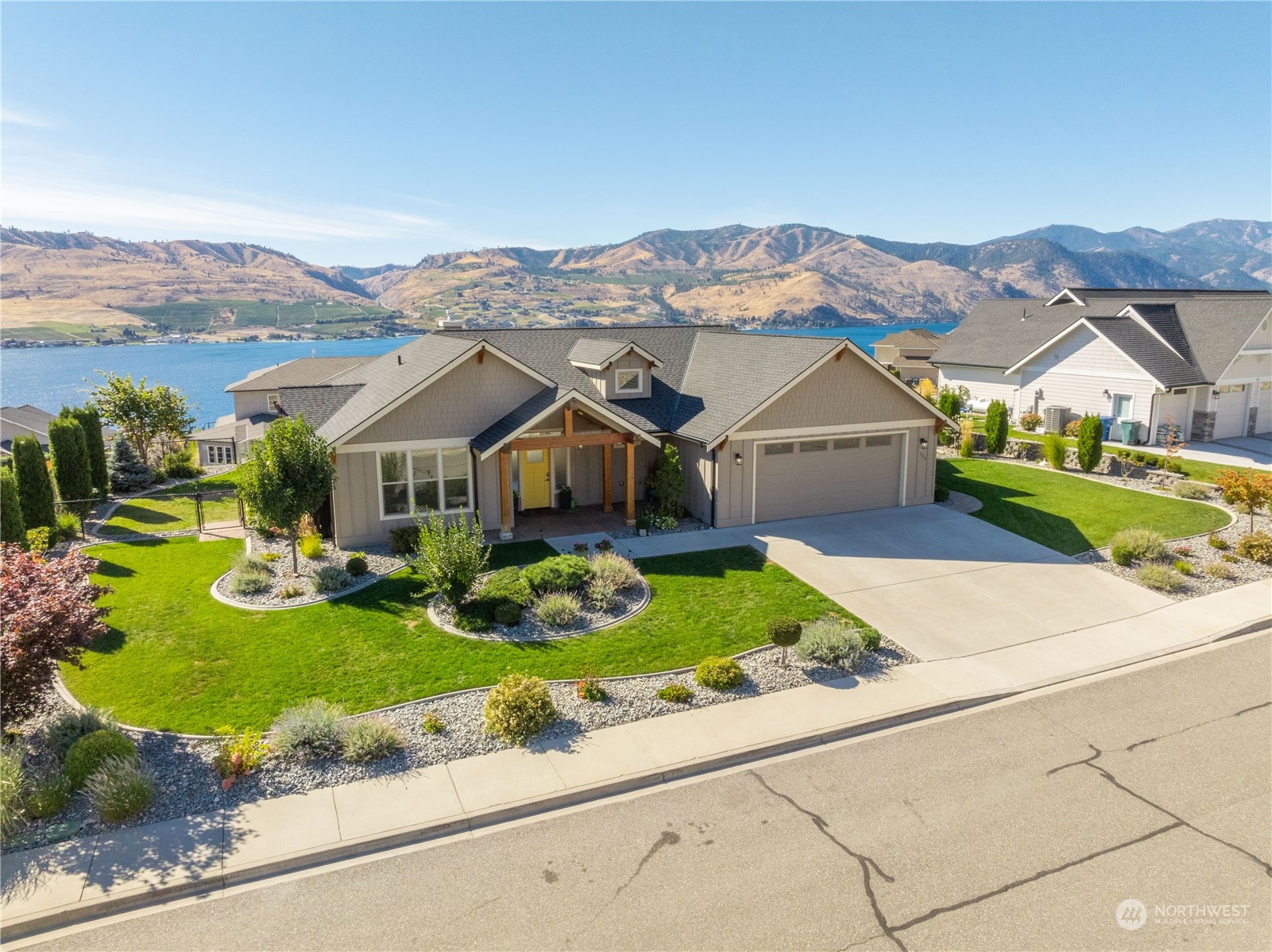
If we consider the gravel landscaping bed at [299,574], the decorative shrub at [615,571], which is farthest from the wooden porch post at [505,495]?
the decorative shrub at [615,571]

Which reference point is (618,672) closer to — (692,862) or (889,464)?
(692,862)

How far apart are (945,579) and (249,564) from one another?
51.4 ft

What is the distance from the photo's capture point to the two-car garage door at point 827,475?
2103 centimetres

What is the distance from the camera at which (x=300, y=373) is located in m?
40.3

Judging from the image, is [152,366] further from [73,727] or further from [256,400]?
[73,727]

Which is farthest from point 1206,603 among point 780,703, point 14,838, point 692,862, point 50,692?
point 50,692

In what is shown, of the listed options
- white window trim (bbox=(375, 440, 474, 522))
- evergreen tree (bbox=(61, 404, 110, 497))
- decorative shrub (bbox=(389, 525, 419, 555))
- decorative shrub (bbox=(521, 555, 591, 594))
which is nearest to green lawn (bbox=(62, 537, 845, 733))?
decorative shrub (bbox=(389, 525, 419, 555))

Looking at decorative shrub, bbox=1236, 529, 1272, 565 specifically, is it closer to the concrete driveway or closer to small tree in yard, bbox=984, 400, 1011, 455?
the concrete driveway

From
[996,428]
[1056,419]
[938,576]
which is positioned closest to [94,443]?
[938,576]

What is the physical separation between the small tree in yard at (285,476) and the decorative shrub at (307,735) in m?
6.65

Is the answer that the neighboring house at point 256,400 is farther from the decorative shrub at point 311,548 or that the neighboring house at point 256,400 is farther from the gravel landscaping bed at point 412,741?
the gravel landscaping bed at point 412,741

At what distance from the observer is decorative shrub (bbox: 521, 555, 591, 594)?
50.0ft

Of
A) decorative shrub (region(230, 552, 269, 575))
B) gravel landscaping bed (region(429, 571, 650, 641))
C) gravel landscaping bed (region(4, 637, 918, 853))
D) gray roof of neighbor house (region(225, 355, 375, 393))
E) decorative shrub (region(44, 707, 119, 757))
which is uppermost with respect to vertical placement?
gray roof of neighbor house (region(225, 355, 375, 393))

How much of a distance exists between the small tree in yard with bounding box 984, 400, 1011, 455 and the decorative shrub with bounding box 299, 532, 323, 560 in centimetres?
2479
